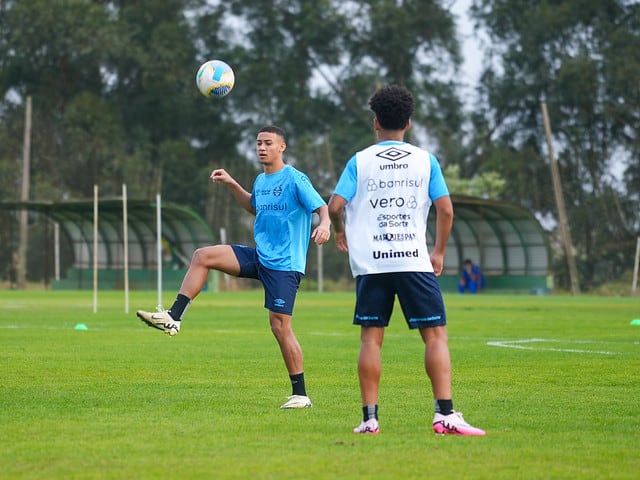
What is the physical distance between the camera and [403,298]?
27.3ft

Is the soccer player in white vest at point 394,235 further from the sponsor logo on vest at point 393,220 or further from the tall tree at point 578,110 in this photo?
the tall tree at point 578,110

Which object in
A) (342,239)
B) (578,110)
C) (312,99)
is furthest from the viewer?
(312,99)

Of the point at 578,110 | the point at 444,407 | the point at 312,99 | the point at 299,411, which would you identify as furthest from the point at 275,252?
the point at 312,99

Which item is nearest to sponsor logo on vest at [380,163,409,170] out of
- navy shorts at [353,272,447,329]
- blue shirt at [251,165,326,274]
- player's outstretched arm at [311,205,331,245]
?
navy shorts at [353,272,447,329]

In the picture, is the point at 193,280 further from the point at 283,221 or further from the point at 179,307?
the point at 283,221

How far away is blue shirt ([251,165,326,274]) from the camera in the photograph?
10.5 meters

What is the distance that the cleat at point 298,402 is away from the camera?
9.92 meters

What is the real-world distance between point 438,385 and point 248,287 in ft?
174

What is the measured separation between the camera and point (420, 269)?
8.29 meters

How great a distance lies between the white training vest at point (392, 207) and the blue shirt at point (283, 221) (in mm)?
2175

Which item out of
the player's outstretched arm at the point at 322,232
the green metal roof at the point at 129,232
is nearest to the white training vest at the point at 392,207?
the player's outstretched arm at the point at 322,232

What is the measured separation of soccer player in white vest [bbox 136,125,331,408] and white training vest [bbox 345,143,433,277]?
2030 mm

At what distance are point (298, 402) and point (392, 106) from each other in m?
2.81

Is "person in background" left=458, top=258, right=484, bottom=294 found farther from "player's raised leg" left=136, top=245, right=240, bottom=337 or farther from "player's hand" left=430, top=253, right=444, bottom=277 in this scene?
"player's hand" left=430, top=253, right=444, bottom=277
